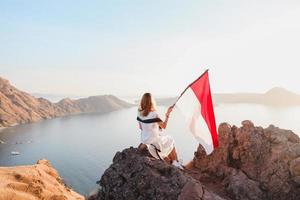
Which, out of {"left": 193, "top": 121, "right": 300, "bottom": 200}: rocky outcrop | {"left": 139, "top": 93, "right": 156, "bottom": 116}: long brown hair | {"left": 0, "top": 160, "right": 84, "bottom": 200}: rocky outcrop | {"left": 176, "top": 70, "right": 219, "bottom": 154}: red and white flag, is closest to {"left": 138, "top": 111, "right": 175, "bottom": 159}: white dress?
{"left": 139, "top": 93, "right": 156, "bottom": 116}: long brown hair

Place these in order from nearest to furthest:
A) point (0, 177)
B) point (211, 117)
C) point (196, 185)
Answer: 1. point (196, 185)
2. point (211, 117)
3. point (0, 177)

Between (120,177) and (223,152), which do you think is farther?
(223,152)

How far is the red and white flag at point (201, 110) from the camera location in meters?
19.4

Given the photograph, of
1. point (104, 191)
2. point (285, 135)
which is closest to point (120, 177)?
point (104, 191)

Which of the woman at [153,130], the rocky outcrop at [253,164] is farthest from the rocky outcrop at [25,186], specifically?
the woman at [153,130]

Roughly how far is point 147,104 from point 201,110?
4067mm

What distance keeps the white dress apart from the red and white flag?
7.18 ft

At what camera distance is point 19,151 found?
19012 centimetres

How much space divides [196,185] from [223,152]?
6.64 m

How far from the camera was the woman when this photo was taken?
17297 mm

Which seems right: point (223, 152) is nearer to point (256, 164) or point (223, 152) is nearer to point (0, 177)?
point (256, 164)

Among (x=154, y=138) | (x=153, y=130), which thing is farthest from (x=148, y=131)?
(x=154, y=138)

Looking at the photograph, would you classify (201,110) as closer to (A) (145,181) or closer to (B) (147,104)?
(B) (147,104)

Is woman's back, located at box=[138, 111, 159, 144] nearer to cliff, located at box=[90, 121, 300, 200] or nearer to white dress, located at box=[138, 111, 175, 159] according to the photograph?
white dress, located at box=[138, 111, 175, 159]
